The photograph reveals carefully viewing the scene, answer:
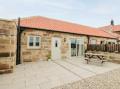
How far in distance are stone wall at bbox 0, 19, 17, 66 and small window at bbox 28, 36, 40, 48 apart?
13.7 feet

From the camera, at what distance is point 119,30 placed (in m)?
32.1

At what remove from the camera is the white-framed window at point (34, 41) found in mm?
12319

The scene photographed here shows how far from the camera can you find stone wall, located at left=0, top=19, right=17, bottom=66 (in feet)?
24.9

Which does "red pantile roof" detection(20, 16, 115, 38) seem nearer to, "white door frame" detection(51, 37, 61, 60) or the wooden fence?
"white door frame" detection(51, 37, 61, 60)

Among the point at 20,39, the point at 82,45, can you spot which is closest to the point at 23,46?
the point at 20,39

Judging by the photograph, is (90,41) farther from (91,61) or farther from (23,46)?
(23,46)

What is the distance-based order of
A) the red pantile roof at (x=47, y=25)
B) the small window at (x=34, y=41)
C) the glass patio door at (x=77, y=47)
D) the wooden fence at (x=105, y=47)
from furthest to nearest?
the glass patio door at (x=77, y=47)
the red pantile roof at (x=47, y=25)
the wooden fence at (x=105, y=47)
the small window at (x=34, y=41)

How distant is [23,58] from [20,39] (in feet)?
5.81

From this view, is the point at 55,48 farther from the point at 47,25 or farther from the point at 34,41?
the point at 47,25

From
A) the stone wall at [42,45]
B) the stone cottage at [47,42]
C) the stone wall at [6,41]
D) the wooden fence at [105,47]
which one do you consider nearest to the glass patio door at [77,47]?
the stone cottage at [47,42]

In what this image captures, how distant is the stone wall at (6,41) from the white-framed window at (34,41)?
416 centimetres

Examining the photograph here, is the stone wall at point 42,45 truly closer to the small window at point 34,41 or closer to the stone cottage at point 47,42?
the stone cottage at point 47,42

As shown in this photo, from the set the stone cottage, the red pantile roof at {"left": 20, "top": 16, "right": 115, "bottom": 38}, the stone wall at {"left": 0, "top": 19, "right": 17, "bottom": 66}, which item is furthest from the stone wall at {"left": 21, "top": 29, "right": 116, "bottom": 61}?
the stone wall at {"left": 0, "top": 19, "right": 17, "bottom": 66}

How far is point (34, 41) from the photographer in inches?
493
